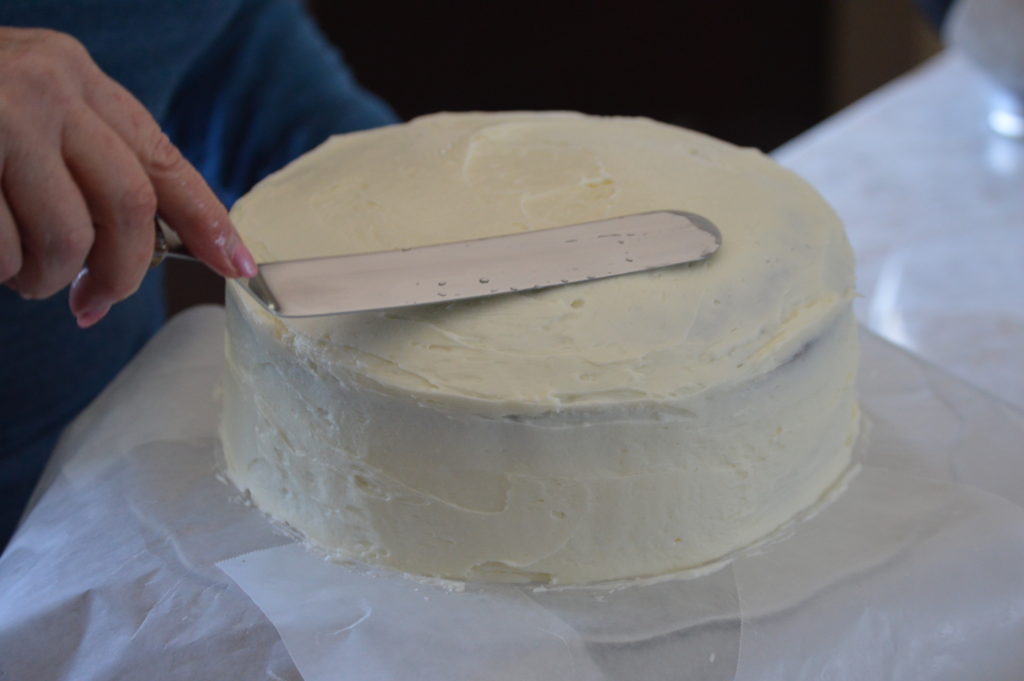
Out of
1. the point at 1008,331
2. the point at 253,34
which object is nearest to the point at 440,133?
the point at 253,34

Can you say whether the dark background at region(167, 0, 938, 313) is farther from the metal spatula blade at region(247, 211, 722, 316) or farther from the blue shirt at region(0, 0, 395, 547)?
the metal spatula blade at region(247, 211, 722, 316)

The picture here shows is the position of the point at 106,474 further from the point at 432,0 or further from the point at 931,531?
the point at 432,0

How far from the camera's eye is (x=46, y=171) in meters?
0.75

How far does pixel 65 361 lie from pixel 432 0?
93.2 inches

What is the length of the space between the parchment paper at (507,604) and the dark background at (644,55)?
2.64m

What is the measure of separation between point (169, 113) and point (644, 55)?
2314mm

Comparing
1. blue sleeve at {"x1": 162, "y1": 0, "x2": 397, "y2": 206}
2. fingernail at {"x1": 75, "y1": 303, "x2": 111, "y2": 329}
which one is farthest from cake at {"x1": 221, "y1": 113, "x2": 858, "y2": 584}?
blue sleeve at {"x1": 162, "y1": 0, "x2": 397, "y2": 206}

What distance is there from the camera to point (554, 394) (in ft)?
2.53

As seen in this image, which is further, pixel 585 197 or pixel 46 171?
pixel 585 197

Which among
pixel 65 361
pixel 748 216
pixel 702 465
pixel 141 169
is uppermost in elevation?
pixel 141 169

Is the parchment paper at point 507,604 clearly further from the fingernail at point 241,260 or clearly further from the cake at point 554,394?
the fingernail at point 241,260

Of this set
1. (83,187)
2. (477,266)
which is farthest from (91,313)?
(477,266)

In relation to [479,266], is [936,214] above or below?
below

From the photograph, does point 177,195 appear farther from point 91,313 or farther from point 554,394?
point 554,394
